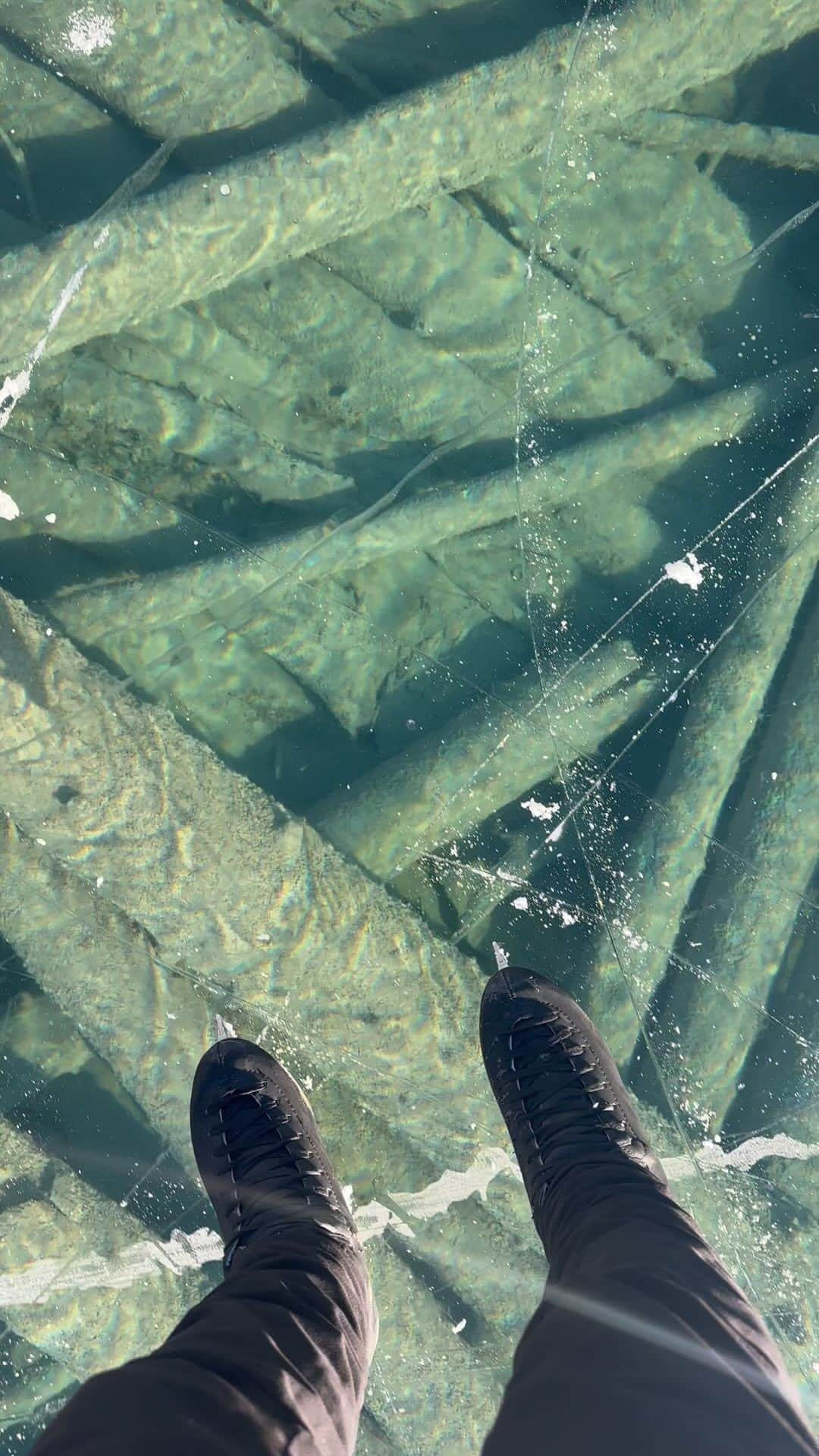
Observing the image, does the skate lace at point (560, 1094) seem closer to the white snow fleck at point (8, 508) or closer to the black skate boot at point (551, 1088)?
the black skate boot at point (551, 1088)

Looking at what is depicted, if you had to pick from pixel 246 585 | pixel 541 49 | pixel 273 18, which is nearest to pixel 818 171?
pixel 541 49

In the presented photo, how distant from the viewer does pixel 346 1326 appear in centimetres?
173

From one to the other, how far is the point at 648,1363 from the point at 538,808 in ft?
5.07

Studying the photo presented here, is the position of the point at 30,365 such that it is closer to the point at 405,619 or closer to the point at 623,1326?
the point at 405,619

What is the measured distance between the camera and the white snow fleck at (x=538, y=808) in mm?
2752

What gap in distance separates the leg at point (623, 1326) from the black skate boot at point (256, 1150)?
1.77 feet

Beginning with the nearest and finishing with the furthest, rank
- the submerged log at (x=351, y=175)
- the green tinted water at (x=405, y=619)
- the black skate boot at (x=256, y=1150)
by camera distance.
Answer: the black skate boot at (x=256, y=1150)
the submerged log at (x=351, y=175)
the green tinted water at (x=405, y=619)

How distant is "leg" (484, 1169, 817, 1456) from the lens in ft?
4.34

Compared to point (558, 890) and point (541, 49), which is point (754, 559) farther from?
point (541, 49)

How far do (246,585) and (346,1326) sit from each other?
1.86m

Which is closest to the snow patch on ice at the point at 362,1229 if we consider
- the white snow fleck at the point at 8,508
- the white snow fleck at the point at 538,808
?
the white snow fleck at the point at 538,808

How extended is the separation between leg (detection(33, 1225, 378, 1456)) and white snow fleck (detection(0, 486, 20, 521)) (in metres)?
2.00

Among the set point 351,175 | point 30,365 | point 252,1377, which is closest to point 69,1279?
point 252,1377

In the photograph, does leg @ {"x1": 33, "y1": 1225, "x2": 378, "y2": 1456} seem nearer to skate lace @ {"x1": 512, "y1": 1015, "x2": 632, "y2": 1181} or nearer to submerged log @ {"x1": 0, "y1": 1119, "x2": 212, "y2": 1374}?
skate lace @ {"x1": 512, "y1": 1015, "x2": 632, "y2": 1181}
